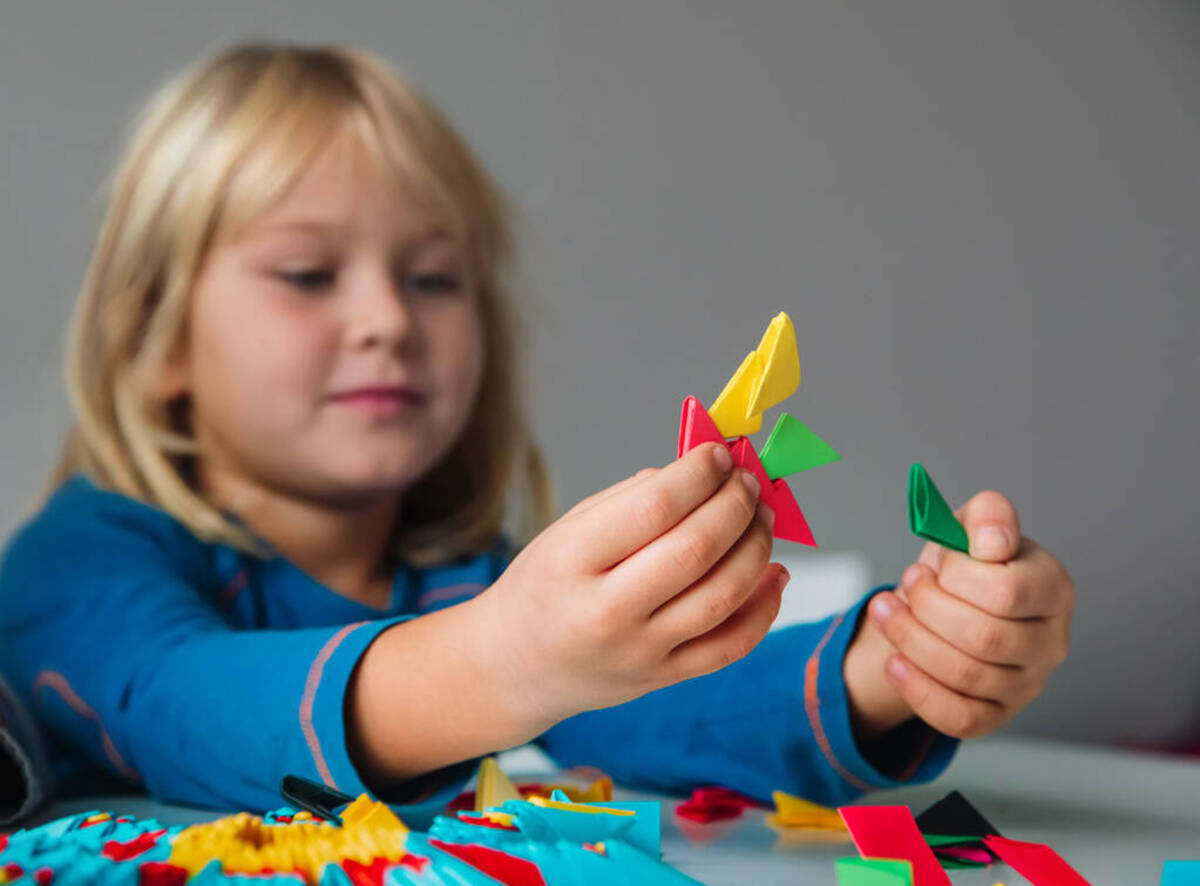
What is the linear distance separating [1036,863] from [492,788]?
24 cm

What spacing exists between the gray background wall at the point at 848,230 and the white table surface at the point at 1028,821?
0.62 metres

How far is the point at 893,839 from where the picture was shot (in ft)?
1.41

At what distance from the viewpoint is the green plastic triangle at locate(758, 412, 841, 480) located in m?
0.40

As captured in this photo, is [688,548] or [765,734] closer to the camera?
[688,548]

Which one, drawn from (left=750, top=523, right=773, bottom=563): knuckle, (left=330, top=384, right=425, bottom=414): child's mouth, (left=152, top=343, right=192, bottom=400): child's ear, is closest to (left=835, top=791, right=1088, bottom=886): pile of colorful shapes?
(left=750, top=523, right=773, bottom=563): knuckle

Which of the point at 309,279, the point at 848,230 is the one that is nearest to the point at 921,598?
the point at 309,279

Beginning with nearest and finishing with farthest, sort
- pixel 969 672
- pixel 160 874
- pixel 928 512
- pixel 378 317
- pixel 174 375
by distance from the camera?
pixel 160 874 < pixel 928 512 < pixel 969 672 < pixel 378 317 < pixel 174 375

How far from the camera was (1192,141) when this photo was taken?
1.78m

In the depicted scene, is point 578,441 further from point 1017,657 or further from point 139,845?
point 139,845

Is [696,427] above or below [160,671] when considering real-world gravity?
above

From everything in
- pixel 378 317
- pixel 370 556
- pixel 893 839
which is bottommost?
pixel 370 556

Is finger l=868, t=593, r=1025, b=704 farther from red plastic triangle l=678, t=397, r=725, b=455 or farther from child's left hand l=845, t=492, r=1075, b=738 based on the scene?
red plastic triangle l=678, t=397, r=725, b=455

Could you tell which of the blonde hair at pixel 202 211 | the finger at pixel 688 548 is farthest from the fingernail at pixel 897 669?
the blonde hair at pixel 202 211

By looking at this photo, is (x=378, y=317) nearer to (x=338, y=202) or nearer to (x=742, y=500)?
(x=338, y=202)
